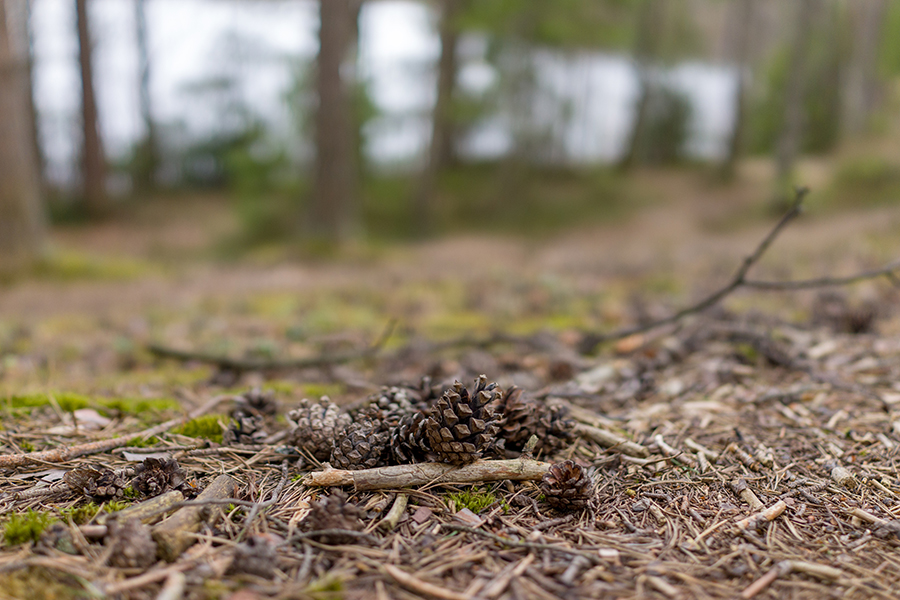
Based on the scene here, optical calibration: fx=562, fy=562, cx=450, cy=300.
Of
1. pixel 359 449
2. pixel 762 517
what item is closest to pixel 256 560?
pixel 359 449

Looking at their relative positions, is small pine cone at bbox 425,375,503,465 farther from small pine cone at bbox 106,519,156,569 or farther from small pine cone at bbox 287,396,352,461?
A: small pine cone at bbox 106,519,156,569

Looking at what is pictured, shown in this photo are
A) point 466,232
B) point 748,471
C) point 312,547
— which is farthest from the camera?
point 466,232

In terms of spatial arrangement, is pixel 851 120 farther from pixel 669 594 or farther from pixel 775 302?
pixel 669 594

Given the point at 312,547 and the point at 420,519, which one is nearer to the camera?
the point at 312,547

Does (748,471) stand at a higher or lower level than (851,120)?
lower

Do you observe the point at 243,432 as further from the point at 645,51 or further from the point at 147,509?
the point at 645,51

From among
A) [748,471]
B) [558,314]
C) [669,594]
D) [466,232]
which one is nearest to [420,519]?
[669,594]

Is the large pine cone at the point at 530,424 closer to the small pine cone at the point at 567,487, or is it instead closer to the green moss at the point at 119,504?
the small pine cone at the point at 567,487

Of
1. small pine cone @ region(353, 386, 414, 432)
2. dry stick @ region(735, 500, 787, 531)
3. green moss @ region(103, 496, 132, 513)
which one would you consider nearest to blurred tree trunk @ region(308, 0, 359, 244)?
small pine cone @ region(353, 386, 414, 432)
